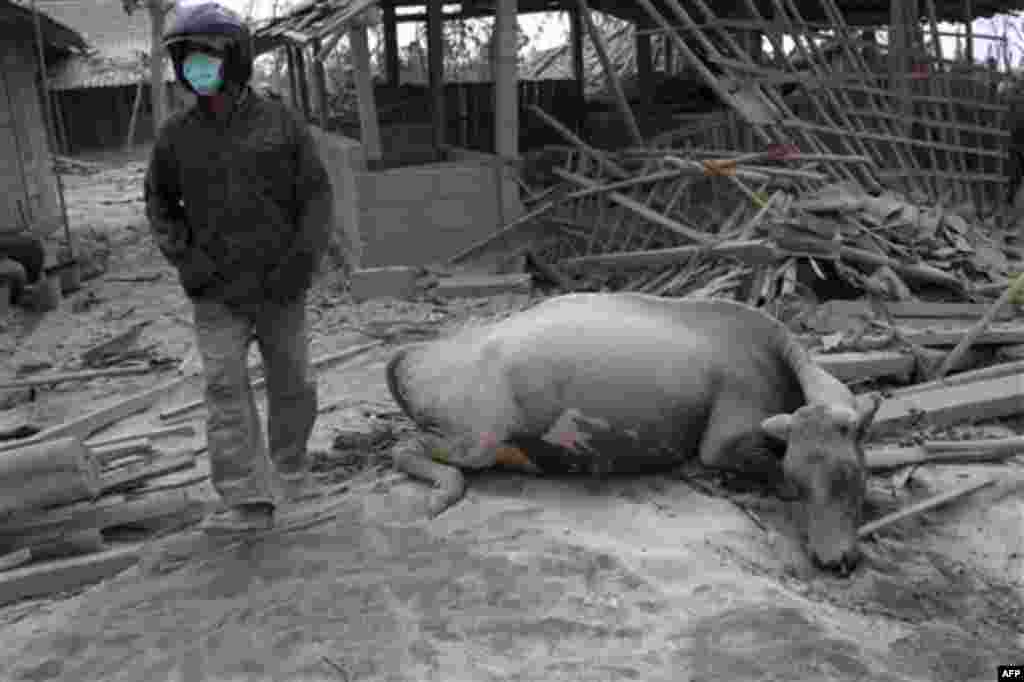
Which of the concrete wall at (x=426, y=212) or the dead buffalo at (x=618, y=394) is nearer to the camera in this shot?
the dead buffalo at (x=618, y=394)

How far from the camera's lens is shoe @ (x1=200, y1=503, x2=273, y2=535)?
184 inches

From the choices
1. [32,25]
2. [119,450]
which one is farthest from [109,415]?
[32,25]

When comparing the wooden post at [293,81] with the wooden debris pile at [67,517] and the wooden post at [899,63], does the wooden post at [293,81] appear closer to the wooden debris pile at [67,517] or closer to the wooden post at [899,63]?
the wooden post at [899,63]

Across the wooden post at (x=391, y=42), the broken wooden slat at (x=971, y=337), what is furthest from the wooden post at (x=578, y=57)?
the broken wooden slat at (x=971, y=337)

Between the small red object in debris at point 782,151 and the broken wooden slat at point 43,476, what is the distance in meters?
7.49

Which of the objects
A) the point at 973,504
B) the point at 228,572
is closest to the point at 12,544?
the point at 228,572

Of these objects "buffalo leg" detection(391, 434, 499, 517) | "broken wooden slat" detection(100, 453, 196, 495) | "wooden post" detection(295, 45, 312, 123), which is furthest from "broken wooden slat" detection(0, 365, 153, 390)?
"wooden post" detection(295, 45, 312, 123)

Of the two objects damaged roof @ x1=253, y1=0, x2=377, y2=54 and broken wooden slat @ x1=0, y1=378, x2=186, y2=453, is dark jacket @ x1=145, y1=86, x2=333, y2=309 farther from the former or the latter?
damaged roof @ x1=253, y1=0, x2=377, y2=54

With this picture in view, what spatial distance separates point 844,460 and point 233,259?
2.78 meters

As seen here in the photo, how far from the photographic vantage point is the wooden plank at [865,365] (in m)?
6.54

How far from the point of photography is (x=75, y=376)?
8492 mm

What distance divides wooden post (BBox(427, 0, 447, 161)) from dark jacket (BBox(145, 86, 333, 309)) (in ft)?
29.3

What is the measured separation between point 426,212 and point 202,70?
6832mm

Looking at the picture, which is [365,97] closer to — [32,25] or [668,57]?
[32,25]
